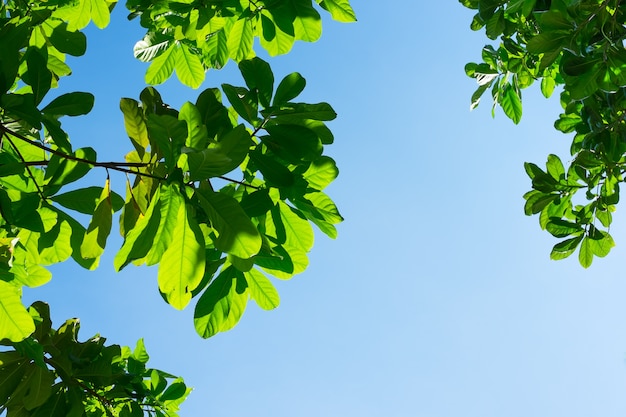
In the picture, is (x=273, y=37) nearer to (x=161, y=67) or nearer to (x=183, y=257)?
(x=161, y=67)

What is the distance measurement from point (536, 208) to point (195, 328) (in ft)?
6.55

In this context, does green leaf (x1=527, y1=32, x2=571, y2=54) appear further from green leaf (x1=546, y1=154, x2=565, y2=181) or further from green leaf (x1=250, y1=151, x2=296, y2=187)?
green leaf (x1=250, y1=151, x2=296, y2=187)

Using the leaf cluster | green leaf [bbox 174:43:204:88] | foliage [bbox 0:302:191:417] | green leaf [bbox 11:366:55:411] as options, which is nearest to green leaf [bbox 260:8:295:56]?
the leaf cluster

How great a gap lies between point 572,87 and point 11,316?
212 cm

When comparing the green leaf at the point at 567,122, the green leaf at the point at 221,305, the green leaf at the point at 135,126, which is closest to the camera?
the green leaf at the point at 135,126

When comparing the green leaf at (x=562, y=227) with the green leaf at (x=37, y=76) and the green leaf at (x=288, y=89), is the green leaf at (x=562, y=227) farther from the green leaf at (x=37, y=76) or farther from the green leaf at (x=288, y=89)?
the green leaf at (x=37, y=76)

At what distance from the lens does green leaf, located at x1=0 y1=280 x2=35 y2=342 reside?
1.22 m

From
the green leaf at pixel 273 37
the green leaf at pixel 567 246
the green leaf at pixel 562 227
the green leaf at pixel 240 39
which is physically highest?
the green leaf at pixel 240 39

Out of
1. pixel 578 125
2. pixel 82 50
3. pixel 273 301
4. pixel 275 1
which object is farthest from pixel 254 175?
pixel 578 125

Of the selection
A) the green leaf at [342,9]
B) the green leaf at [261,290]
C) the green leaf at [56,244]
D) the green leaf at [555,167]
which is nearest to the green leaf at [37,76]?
the green leaf at [56,244]

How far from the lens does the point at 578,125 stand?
114 inches

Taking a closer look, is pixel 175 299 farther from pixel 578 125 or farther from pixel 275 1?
pixel 578 125

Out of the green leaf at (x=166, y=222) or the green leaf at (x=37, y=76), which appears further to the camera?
the green leaf at (x=37, y=76)

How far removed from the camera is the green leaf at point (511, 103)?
3203 mm
